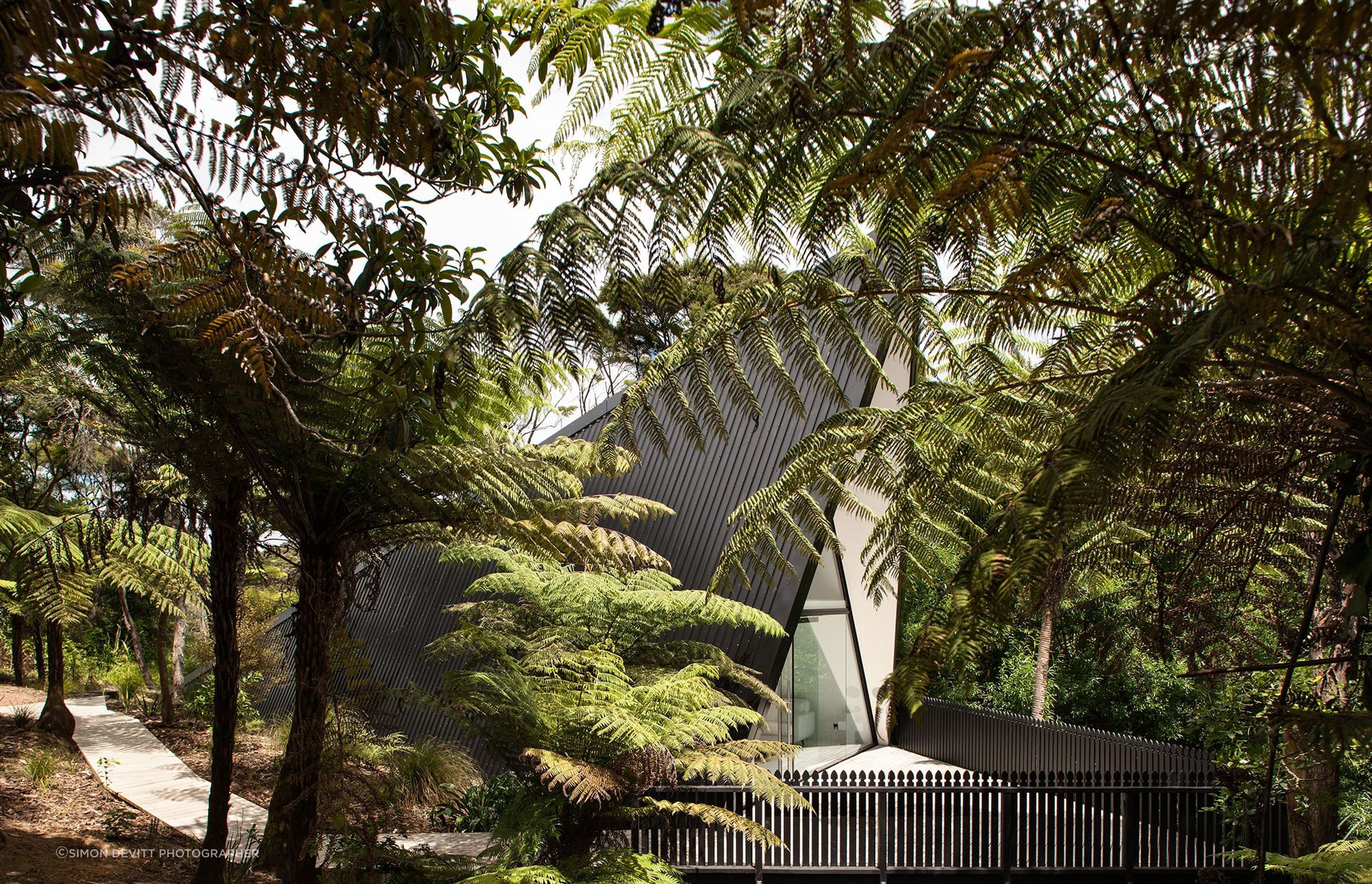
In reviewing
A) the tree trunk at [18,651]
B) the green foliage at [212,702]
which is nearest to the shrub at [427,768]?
the green foliage at [212,702]

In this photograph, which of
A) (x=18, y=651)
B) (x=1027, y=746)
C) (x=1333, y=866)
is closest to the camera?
(x=1333, y=866)

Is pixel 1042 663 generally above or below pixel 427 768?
above

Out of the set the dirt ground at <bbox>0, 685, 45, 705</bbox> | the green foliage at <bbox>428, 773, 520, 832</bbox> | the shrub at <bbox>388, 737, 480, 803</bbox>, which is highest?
the shrub at <bbox>388, 737, 480, 803</bbox>

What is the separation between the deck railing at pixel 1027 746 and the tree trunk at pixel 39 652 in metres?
11.2

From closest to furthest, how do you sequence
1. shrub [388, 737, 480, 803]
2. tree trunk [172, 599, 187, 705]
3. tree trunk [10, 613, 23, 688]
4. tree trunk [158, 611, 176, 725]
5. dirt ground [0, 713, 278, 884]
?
1. dirt ground [0, 713, 278, 884]
2. shrub [388, 737, 480, 803]
3. tree trunk [158, 611, 176, 725]
4. tree trunk [172, 599, 187, 705]
5. tree trunk [10, 613, 23, 688]

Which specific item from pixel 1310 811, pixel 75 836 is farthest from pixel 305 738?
pixel 1310 811

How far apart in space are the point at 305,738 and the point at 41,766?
3.76 m

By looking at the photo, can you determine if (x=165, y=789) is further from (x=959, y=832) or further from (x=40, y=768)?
(x=959, y=832)

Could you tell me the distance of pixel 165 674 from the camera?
10727mm

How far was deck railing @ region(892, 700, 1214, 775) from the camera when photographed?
8.18 meters

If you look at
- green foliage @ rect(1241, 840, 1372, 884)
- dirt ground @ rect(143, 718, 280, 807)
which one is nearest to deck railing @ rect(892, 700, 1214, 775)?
green foliage @ rect(1241, 840, 1372, 884)

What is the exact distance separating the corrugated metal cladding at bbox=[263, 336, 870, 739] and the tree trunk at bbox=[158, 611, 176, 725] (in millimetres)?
1311

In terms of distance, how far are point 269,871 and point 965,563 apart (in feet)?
18.3

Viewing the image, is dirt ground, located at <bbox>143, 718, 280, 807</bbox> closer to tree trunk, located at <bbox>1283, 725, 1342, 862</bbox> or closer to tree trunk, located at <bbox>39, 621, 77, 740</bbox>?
tree trunk, located at <bbox>39, 621, 77, 740</bbox>
